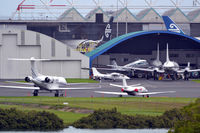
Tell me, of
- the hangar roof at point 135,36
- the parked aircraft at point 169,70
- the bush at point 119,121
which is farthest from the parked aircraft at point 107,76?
the bush at point 119,121

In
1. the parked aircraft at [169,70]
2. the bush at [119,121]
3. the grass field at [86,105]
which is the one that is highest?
the parked aircraft at [169,70]

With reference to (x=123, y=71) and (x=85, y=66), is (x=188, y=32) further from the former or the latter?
(x=85, y=66)

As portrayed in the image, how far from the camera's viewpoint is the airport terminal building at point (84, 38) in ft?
293

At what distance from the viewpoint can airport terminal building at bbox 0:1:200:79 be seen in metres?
89.4

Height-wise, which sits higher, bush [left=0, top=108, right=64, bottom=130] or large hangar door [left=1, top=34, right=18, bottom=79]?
large hangar door [left=1, top=34, right=18, bottom=79]

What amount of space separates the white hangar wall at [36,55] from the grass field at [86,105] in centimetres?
3310

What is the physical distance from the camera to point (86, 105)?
51469 millimetres

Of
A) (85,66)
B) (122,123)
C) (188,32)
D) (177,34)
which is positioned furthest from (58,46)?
(188,32)

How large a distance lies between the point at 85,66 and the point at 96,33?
5398cm

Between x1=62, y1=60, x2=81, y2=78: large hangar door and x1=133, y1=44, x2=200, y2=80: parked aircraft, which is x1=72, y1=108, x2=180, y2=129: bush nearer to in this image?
x1=62, y1=60, x2=81, y2=78: large hangar door

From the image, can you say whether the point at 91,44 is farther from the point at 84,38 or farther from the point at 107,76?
the point at 107,76

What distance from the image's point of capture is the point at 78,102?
5369cm

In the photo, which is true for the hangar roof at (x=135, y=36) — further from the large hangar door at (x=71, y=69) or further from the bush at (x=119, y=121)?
the bush at (x=119, y=121)

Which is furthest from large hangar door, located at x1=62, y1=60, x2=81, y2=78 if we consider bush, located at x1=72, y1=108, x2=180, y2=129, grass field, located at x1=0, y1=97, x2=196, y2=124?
bush, located at x1=72, y1=108, x2=180, y2=129
